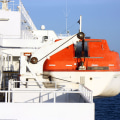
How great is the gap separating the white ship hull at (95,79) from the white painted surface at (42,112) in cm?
426

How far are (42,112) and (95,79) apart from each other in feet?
15.7

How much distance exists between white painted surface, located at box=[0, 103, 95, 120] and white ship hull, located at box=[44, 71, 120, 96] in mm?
4263

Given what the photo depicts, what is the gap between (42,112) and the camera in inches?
359

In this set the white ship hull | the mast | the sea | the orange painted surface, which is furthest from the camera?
the sea

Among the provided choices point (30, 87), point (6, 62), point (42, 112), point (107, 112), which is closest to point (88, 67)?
point (30, 87)

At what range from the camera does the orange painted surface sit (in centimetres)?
1364

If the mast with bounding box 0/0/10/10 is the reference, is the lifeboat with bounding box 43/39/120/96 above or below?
below

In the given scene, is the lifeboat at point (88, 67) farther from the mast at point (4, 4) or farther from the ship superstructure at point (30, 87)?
the mast at point (4, 4)

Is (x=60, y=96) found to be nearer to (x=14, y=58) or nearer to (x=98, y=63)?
(x=98, y=63)

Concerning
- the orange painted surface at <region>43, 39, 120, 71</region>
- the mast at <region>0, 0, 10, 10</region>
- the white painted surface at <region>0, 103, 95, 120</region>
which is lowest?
the white painted surface at <region>0, 103, 95, 120</region>

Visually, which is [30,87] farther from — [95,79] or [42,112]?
[42,112]

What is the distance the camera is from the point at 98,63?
13648mm

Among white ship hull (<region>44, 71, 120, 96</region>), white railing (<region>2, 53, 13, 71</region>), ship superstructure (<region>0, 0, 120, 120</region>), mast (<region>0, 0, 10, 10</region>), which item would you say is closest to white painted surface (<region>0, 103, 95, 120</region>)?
ship superstructure (<region>0, 0, 120, 120</region>)

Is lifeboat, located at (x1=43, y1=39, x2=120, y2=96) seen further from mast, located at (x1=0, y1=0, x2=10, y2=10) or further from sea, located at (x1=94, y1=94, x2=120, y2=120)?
sea, located at (x1=94, y1=94, x2=120, y2=120)
